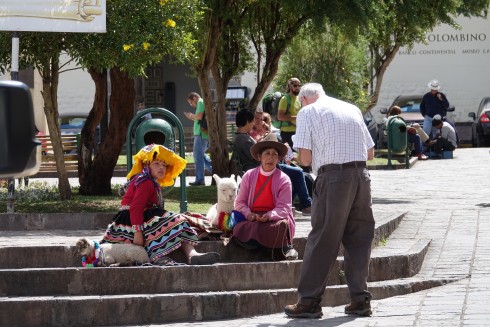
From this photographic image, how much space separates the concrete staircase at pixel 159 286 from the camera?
9.88m

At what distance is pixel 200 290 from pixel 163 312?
53 centimetres

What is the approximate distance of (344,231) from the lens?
9602 millimetres

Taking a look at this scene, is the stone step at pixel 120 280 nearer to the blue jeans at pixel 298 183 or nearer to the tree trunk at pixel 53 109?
the blue jeans at pixel 298 183

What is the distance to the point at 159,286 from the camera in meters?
10.4

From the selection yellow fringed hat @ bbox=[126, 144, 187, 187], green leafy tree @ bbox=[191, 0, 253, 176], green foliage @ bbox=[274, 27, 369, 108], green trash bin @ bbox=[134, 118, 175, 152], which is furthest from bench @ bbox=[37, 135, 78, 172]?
yellow fringed hat @ bbox=[126, 144, 187, 187]

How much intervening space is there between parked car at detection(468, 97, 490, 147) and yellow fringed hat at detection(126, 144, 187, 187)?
25.7 m

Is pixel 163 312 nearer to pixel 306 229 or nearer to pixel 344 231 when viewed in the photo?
pixel 344 231

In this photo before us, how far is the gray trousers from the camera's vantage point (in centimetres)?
936

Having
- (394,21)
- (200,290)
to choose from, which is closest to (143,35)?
(200,290)

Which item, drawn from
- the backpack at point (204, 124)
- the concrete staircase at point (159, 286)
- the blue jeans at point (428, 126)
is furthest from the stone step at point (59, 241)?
the blue jeans at point (428, 126)

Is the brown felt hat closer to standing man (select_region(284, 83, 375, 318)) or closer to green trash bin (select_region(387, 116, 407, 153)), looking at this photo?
standing man (select_region(284, 83, 375, 318))

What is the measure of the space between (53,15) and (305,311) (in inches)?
206

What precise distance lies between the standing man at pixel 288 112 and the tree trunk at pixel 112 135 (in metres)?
2.06

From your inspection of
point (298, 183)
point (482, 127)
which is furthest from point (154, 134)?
point (482, 127)
